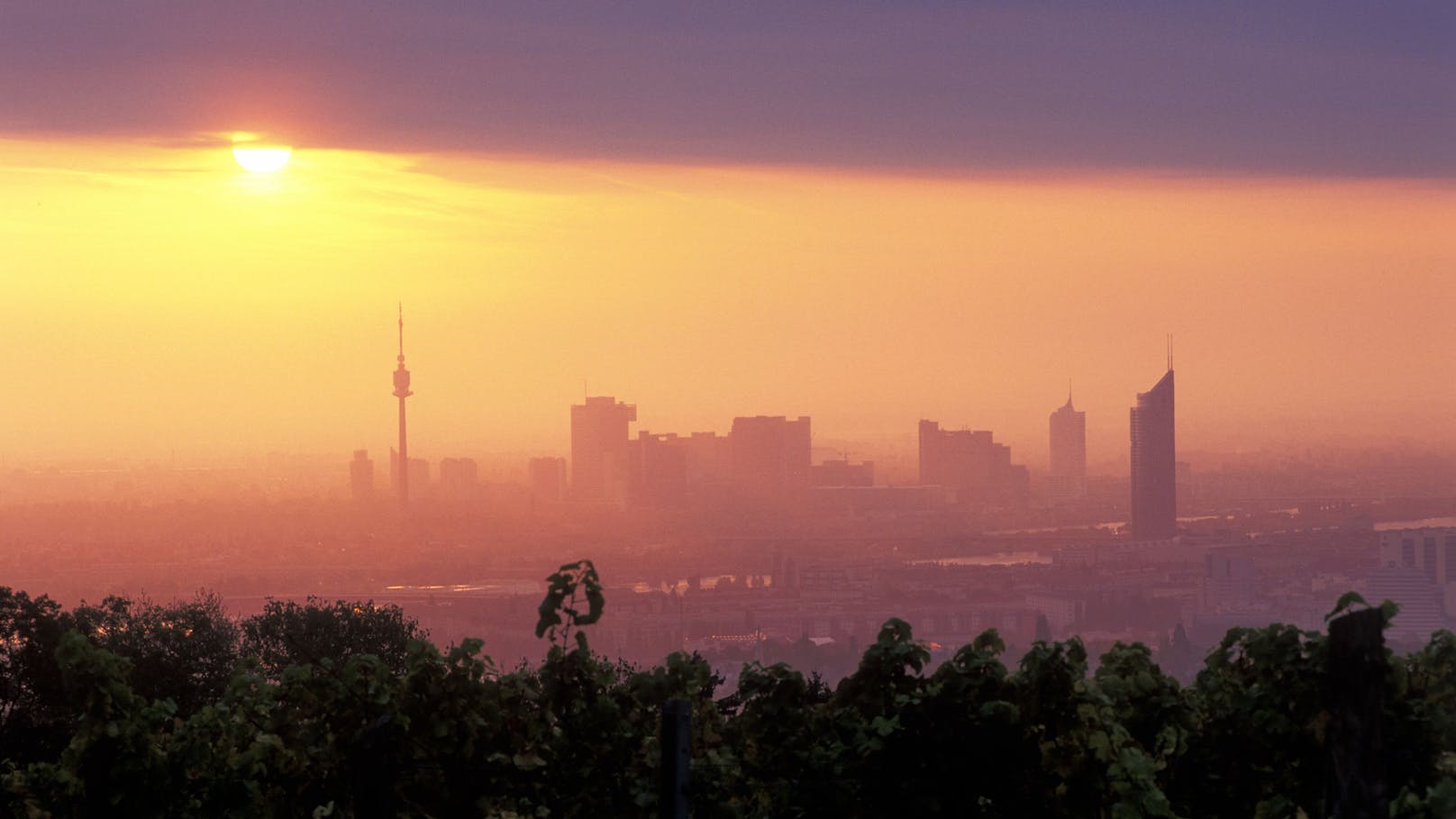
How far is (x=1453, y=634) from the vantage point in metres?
9.50

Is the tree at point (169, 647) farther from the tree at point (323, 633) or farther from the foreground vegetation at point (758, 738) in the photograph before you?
the foreground vegetation at point (758, 738)

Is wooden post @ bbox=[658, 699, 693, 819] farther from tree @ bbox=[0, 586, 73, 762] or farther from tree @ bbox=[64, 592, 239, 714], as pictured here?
tree @ bbox=[64, 592, 239, 714]

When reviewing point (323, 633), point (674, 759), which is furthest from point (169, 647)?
point (674, 759)

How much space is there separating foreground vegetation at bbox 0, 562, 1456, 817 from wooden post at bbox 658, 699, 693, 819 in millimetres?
1329

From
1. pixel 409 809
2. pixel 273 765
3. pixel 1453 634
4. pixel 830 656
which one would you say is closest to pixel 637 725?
pixel 409 809

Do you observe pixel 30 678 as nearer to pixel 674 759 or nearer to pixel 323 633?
pixel 674 759

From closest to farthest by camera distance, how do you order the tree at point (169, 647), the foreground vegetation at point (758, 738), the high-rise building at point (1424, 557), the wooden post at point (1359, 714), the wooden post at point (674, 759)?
the wooden post at point (1359, 714) → the wooden post at point (674, 759) → the foreground vegetation at point (758, 738) → the tree at point (169, 647) → the high-rise building at point (1424, 557)

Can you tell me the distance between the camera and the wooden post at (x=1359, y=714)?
6.45 metres

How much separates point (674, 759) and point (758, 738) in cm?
217

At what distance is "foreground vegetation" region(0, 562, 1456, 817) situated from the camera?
888cm

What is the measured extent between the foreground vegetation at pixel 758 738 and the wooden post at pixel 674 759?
4.36 feet

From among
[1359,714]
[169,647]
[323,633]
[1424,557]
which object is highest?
[1359,714]

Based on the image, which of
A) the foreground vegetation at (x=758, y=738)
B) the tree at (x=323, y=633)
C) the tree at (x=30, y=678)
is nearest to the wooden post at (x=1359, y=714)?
the foreground vegetation at (x=758, y=738)

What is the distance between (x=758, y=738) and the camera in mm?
9477
